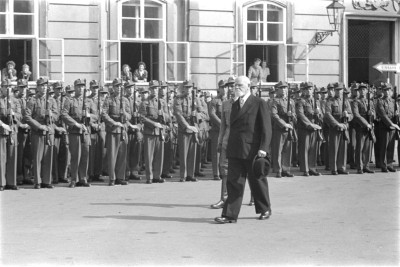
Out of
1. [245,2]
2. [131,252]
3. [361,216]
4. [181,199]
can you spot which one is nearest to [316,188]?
[181,199]

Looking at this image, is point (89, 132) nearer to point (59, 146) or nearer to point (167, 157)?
point (59, 146)

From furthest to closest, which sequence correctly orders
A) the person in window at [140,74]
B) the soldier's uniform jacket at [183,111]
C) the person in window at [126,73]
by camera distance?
the person in window at [140,74]
the person in window at [126,73]
the soldier's uniform jacket at [183,111]

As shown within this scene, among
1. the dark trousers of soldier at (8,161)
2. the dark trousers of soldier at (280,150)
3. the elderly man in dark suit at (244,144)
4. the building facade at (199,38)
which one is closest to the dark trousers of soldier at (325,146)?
the dark trousers of soldier at (280,150)

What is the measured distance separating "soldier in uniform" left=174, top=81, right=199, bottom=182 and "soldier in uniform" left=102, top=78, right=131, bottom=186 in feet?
4.06

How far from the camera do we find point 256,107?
1409 cm

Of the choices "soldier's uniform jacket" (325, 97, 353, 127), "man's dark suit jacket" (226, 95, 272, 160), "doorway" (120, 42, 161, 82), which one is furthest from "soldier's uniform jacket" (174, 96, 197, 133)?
"man's dark suit jacket" (226, 95, 272, 160)

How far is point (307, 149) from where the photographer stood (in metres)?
22.2

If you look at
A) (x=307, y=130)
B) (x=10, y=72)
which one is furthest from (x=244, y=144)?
(x=10, y=72)

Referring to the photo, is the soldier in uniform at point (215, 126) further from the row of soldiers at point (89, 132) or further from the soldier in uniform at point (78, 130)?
the soldier in uniform at point (78, 130)

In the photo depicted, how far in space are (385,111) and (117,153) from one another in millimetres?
6547

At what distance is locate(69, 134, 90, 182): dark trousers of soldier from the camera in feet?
64.0

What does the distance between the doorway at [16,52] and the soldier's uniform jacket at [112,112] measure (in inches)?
215

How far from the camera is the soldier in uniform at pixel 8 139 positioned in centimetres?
1877

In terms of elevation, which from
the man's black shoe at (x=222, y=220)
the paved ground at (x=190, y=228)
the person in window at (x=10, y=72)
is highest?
the person in window at (x=10, y=72)
